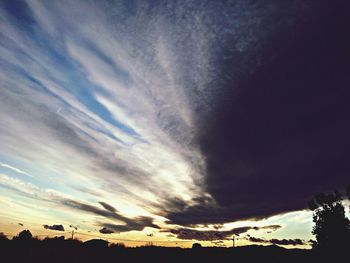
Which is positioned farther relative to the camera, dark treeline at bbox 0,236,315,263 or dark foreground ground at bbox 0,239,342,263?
dark foreground ground at bbox 0,239,342,263

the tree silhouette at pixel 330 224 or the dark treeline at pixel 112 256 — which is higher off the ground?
the tree silhouette at pixel 330 224

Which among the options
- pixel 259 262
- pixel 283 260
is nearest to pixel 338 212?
pixel 283 260

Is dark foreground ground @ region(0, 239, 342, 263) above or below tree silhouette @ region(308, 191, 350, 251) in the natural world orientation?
below

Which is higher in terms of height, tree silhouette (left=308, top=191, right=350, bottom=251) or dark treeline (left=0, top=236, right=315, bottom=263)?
tree silhouette (left=308, top=191, right=350, bottom=251)

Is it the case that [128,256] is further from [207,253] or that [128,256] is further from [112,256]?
[207,253]

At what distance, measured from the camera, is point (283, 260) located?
51.3 metres

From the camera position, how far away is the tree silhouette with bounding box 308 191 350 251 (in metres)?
60.3

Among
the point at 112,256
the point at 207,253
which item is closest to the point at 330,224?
the point at 207,253

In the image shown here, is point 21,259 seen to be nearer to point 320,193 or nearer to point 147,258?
point 147,258

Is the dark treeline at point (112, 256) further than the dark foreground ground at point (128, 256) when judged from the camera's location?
No

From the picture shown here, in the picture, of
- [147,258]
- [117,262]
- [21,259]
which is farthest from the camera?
[147,258]

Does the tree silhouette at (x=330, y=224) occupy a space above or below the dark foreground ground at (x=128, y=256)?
above

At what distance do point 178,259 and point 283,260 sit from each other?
56.5 ft

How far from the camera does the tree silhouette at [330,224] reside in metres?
60.3
